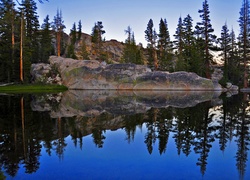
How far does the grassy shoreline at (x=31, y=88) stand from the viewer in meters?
35.9

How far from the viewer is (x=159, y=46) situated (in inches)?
2734

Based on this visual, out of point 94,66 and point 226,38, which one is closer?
point 94,66

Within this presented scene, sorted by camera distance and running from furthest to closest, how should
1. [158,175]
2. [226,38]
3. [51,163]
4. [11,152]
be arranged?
[226,38], [11,152], [51,163], [158,175]

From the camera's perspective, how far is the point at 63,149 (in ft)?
25.5

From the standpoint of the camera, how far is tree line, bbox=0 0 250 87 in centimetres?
4422

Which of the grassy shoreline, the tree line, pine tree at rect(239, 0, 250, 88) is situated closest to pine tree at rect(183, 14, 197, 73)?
the tree line

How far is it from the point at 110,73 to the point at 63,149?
36528 millimetres

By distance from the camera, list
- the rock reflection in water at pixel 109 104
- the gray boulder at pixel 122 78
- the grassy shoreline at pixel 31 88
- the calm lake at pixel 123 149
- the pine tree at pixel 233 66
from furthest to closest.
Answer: the pine tree at pixel 233 66
the gray boulder at pixel 122 78
the grassy shoreline at pixel 31 88
the rock reflection in water at pixel 109 104
the calm lake at pixel 123 149

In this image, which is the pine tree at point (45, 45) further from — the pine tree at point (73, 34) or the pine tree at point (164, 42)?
the pine tree at point (164, 42)

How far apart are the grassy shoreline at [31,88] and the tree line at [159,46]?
479 centimetres

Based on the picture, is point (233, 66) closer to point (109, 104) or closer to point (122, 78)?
point (122, 78)

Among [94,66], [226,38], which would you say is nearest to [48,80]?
[94,66]

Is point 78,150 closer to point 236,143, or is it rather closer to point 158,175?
point 158,175

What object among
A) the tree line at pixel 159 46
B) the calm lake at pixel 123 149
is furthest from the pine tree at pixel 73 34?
the calm lake at pixel 123 149
